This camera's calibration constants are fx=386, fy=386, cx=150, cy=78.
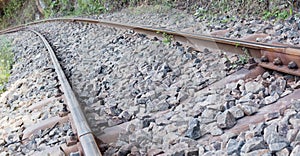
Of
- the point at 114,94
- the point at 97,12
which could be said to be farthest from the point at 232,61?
the point at 97,12

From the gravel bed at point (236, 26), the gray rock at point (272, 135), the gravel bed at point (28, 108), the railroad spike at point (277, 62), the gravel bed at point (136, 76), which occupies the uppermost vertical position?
the railroad spike at point (277, 62)

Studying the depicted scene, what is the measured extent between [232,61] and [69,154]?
1870 millimetres

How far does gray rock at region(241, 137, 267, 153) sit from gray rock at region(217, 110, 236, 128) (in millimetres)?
394

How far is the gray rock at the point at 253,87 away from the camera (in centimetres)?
295

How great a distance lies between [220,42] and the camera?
13.9 feet

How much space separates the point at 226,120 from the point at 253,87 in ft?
1.89

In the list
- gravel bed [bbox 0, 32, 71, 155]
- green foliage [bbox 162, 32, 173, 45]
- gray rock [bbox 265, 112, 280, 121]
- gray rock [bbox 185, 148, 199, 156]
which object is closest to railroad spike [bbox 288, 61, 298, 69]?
gray rock [bbox 265, 112, 280, 121]

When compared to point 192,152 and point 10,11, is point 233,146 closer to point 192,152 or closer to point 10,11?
point 192,152

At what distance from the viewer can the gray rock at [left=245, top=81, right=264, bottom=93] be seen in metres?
2.95

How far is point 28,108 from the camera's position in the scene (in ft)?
14.1

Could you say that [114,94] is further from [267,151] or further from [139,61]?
[267,151]

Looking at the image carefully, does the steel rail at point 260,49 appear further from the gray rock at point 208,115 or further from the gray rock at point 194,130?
the gray rock at point 194,130

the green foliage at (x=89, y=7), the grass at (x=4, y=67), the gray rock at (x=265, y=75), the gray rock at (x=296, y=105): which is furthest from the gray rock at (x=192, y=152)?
the green foliage at (x=89, y=7)

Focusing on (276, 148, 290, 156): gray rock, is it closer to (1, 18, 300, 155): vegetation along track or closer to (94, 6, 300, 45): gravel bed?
(1, 18, 300, 155): vegetation along track
